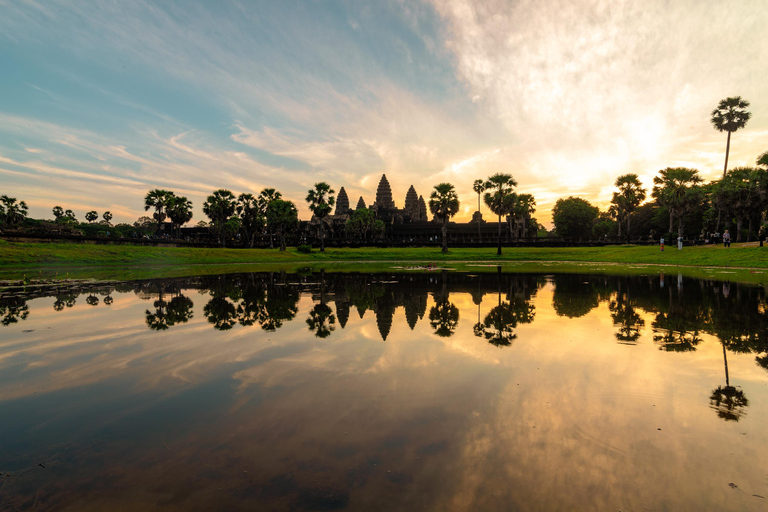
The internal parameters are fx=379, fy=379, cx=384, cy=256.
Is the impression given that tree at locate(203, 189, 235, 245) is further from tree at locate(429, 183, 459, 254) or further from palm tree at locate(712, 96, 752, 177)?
palm tree at locate(712, 96, 752, 177)

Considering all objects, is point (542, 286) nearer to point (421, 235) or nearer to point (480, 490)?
point (480, 490)

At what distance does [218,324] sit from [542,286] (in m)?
14.8

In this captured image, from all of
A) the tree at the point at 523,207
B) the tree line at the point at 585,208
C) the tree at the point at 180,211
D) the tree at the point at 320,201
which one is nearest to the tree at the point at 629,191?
the tree line at the point at 585,208

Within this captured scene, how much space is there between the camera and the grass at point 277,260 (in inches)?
1129

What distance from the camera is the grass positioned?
28688mm

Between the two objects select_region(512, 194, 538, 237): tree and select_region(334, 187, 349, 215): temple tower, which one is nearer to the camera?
select_region(512, 194, 538, 237): tree

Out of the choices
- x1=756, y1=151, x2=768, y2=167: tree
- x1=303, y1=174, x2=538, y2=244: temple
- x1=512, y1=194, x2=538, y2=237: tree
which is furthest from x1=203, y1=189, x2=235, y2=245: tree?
x1=756, y1=151, x2=768, y2=167: tree

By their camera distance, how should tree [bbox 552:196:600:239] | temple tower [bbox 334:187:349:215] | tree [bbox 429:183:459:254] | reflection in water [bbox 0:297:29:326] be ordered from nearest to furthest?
reflection in water [bbox 0:297:29:326] → tree [bbox 429:183:459:254] → tree [bbox 552:196:600:239] → temple tower [bbox 334:187:349:215]

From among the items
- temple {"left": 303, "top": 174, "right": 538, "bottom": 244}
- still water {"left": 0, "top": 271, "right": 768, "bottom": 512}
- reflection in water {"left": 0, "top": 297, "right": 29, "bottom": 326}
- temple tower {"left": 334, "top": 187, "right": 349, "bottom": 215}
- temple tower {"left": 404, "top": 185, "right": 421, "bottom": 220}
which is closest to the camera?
still water {"left": 0, "top": 271, "right": 768, "bottom": 512}

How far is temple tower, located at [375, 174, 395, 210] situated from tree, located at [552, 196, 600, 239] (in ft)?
165

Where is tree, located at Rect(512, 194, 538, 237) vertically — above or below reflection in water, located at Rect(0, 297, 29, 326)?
above

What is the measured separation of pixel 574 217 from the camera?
106 metres

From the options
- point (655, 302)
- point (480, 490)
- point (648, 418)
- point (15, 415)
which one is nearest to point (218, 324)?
point (15, 415)

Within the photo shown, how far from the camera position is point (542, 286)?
18469 mm
